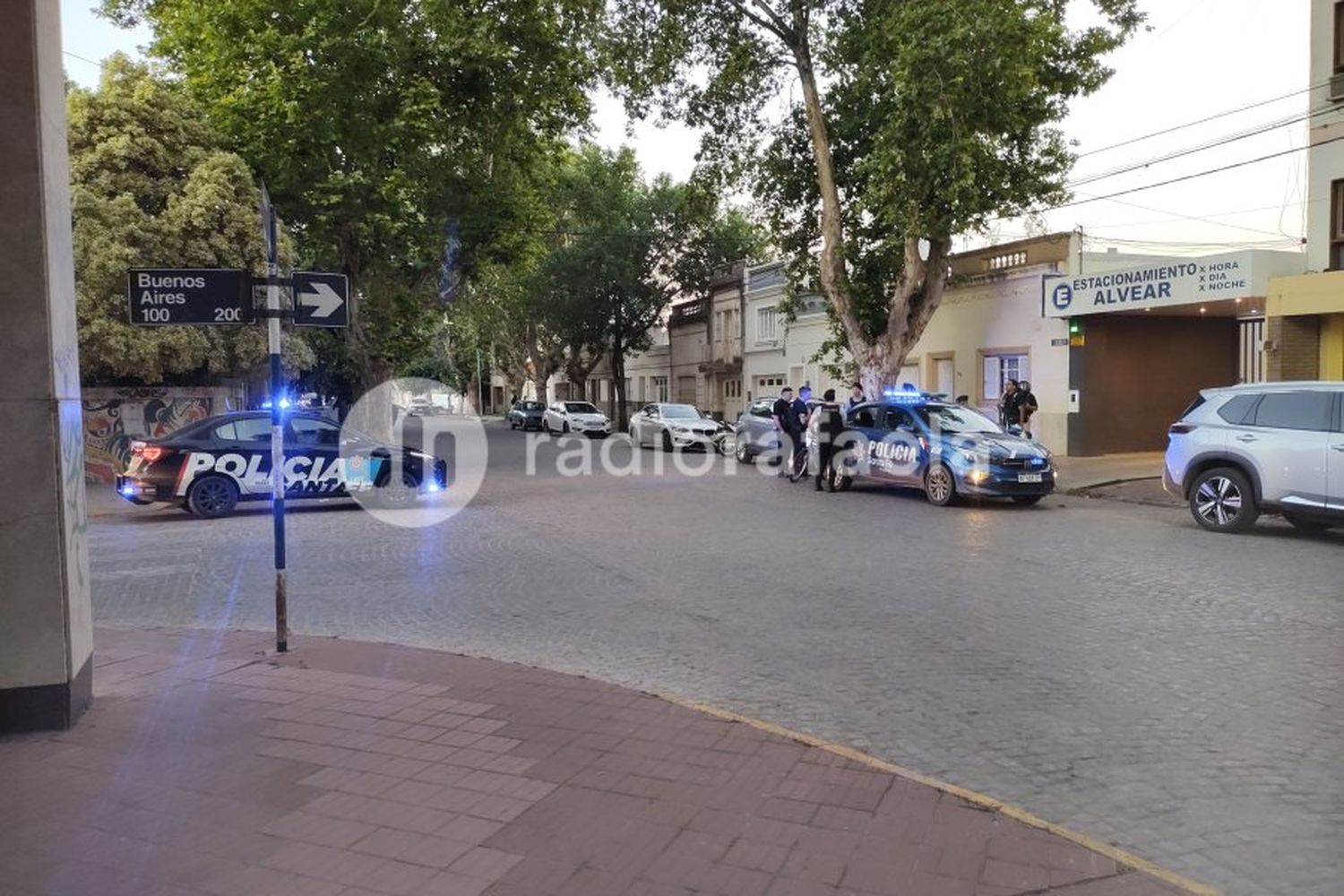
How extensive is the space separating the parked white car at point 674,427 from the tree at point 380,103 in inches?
286

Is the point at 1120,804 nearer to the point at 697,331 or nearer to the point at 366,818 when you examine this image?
the point at 366,818

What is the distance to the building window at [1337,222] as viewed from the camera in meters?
16.8

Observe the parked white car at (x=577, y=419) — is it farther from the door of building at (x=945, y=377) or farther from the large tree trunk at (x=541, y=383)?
the door of building at (x=945, y=377)

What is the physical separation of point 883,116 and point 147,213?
14855 mm

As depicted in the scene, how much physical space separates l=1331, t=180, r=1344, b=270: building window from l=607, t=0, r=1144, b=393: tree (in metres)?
4.96

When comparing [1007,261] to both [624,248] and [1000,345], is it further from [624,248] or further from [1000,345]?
[624,248]

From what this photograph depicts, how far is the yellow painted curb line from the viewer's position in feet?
11.4

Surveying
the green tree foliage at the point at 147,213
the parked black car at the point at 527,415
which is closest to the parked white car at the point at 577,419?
the parked black car at the point at 527,415

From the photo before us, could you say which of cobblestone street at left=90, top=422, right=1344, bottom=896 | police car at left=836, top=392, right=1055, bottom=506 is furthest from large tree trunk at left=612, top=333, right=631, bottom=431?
cobblestone street at left=90, top=422, right=1344, bottom=896

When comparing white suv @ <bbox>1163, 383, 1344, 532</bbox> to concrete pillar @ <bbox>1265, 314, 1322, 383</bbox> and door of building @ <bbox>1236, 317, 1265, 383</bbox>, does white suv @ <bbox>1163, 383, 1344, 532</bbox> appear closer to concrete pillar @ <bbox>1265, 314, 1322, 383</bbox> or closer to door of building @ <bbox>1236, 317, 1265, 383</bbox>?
concrete pillar @ <bbox>1265, 314, 1322, 383</bbox>

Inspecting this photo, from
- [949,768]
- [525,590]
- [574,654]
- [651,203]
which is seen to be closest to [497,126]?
[651,203]

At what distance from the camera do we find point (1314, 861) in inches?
141

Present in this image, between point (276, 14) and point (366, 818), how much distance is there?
21555 millimetres

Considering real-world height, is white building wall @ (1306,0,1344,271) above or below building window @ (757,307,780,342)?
above
